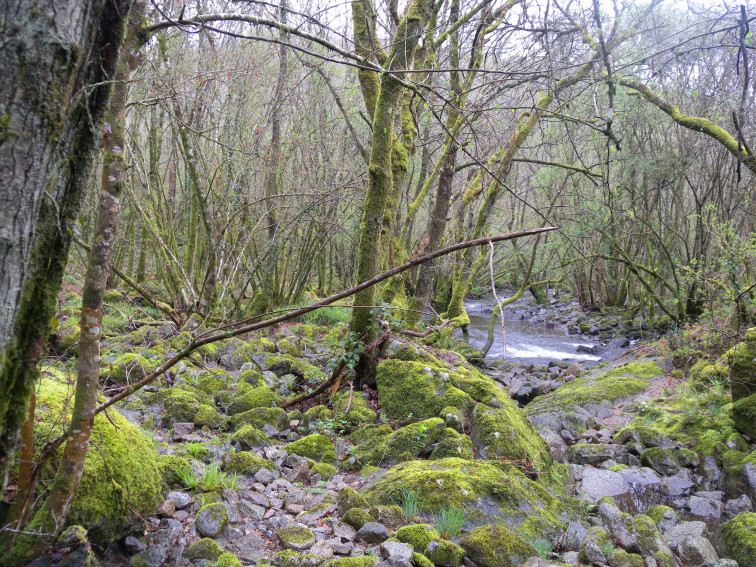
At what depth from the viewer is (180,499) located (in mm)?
2633

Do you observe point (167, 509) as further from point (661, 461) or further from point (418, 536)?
point (661, 461)

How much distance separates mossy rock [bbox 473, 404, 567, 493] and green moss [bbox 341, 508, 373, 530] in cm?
160

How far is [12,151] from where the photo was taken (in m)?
1.28

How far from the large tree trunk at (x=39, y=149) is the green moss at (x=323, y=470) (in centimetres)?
222

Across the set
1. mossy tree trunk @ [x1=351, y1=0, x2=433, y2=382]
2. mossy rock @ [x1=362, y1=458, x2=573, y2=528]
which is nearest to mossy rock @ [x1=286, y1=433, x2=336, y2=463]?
mossy rock @ [x1=362, y1=458, x2=573, y2=528]

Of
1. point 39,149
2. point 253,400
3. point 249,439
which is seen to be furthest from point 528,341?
point 39,149

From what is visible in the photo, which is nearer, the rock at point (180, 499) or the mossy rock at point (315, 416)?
the rock at point (180, 499)

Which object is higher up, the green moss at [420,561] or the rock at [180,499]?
the rock at [180,499]

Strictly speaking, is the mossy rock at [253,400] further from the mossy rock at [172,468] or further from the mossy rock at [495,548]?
the mossy rock at [495,548]

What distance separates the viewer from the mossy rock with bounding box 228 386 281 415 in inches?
180

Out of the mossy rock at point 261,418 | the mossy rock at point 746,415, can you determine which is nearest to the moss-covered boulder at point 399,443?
the mossy rock at point 261,418

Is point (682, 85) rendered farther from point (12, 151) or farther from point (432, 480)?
point (12, 151)

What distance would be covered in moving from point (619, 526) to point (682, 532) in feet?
2.19

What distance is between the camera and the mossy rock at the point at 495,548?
2.58 meters
